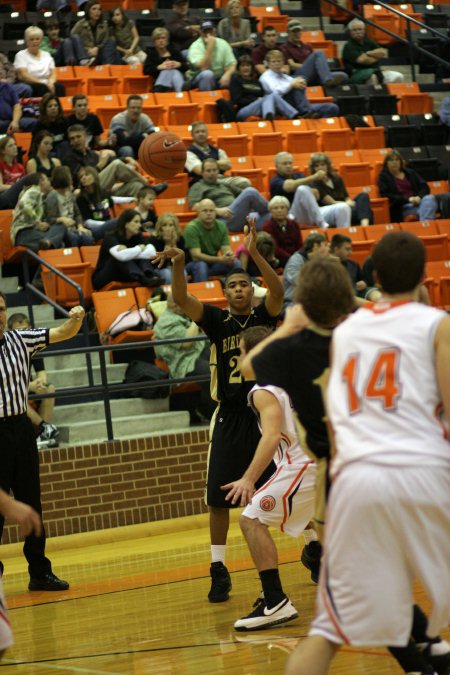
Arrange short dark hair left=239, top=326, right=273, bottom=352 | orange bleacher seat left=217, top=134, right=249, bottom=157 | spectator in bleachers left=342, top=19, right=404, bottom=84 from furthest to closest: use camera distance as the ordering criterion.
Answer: spectator in bleachers left=342, top=19, right=404, bottom=84
orange bleacher seat left=217, top=134, right=249, bottom=157
short dark hair left=239, top=326, right=273, bottom=352

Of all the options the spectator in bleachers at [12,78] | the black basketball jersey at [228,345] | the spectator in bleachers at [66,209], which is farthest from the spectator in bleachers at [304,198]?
the black basketball jersey at [228,345]

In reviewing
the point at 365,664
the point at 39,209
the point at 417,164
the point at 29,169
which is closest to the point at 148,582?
the point at 365,664

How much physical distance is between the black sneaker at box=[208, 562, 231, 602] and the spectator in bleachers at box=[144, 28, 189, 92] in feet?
33.3

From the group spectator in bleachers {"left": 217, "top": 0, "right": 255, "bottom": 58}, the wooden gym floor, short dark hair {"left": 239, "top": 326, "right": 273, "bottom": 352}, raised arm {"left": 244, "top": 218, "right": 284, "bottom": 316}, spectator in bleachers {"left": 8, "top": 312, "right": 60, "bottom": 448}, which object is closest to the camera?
the wooden gym floor

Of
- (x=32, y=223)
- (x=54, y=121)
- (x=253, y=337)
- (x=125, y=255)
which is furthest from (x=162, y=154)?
(x=253, y=337)

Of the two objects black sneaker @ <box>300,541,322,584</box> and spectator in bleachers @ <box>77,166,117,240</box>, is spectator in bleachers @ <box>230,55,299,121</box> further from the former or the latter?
black sneaker @ <box>300,541,322,584</box>

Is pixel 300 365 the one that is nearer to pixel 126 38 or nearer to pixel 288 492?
pixel 288 492

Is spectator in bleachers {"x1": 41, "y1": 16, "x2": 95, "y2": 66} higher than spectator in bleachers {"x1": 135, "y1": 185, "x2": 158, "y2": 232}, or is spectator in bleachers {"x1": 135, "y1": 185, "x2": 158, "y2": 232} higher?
spectator in bleachers {"x1": 41, "y1": 16, "x2": 95, "y2": 66}

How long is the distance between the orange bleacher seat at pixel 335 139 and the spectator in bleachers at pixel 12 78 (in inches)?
157

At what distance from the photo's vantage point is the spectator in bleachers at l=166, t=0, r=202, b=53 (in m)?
16.6

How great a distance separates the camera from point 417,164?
15.9 m

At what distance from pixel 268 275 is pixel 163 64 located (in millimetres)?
9924

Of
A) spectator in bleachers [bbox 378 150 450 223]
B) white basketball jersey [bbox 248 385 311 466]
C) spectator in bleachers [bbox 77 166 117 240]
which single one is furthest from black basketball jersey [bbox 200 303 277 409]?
spectator in bleachers [bbox 378 150 450 223]

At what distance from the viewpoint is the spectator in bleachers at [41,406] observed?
10.1 metres
